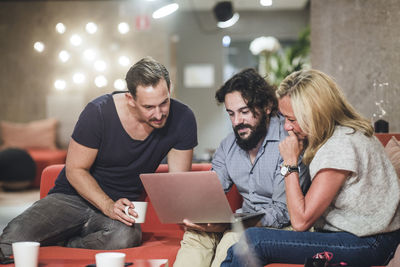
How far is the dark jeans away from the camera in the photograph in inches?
86.4

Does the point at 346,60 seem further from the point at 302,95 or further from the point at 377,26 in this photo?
the point at 302,95

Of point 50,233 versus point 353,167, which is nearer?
point 353,167

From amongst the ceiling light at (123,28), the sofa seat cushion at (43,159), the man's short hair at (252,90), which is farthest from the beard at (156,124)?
the ceiling light at (123,28)

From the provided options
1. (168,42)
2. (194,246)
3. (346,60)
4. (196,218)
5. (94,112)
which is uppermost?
(168,42)

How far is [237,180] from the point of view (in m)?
2.31

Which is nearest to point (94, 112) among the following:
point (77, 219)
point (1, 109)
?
point (77, 219)

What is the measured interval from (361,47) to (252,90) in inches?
67.0

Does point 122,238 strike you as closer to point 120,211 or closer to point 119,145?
point 120,211

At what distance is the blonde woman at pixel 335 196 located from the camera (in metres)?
1.75

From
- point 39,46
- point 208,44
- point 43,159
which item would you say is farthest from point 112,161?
point 208,44

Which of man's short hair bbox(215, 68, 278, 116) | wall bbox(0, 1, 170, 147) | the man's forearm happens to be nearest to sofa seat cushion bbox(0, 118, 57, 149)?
wall bbox(0, 1, 170, 147)

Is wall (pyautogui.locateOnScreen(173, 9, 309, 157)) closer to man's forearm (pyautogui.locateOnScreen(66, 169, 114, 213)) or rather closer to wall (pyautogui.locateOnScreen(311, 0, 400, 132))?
wall (pyautogui.locateOnScreen(311, 0, 400, 132))

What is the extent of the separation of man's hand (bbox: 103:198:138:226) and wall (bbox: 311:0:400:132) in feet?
6.34

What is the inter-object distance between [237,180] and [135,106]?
610 mm
